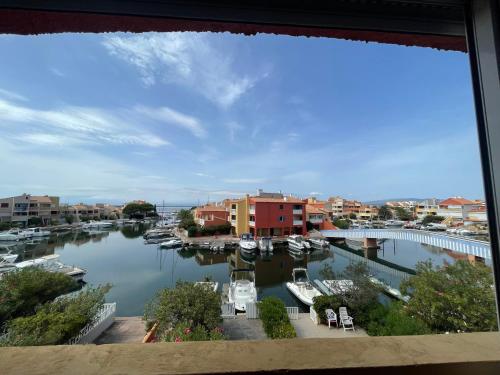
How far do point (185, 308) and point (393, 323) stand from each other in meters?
3.20

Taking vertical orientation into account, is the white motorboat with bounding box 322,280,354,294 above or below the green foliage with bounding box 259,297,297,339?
above

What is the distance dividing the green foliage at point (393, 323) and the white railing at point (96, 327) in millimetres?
3807

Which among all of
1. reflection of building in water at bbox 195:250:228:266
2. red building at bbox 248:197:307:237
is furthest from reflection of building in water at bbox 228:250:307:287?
red building at bbox 248:197:307:237

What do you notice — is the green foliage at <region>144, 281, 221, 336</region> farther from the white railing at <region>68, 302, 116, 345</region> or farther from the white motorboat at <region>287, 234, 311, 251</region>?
the white motorboat at <region>287, 234, 311, 251</region>

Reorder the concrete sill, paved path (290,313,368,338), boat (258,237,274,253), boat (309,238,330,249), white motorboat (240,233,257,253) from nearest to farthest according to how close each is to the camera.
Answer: the concrete sill < paved path (290,313,368,338) < white motorboat (240,233,257,253) < boat (258,237,274,253) < boat (309,238,330,249)

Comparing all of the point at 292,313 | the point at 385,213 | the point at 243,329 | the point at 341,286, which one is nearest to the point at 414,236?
the point at 341,286

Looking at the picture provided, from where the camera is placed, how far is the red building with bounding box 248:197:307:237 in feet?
50.9

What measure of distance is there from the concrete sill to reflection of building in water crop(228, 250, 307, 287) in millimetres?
9094

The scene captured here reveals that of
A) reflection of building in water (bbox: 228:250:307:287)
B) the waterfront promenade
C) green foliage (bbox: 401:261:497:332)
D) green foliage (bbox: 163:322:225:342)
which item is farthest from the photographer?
reflection of building in water (bbox: 228:250:307:287)

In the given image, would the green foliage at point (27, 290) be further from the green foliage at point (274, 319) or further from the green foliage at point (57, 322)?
the green foliage at point (274, 319)

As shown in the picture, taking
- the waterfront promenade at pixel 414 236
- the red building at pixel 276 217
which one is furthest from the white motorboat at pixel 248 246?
the waterfront promenade at pixel 414 236

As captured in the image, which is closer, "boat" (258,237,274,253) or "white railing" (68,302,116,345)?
"white railing" (68,302,116,345)

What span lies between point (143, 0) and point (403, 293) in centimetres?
554

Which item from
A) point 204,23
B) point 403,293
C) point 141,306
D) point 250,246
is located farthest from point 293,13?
point 250,246
